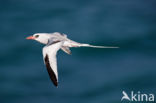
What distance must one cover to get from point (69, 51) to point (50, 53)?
401 cm

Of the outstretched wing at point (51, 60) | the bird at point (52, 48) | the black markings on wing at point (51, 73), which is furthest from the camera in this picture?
the bird at point (52, 48)

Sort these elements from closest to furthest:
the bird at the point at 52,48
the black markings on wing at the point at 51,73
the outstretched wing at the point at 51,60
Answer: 1. the black markings on wing at the point at 51,73
2. the outstretched wing at the point at 51,60
3. the bird at the point at 52,48

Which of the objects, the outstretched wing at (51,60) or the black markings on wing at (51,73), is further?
the outstretched wing at (51,60)

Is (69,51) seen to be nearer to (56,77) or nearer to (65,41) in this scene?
(65,41)

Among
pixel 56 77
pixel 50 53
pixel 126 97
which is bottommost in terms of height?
pixel 126 97

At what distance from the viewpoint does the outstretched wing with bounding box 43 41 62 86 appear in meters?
15.0

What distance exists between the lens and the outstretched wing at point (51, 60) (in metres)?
15.0

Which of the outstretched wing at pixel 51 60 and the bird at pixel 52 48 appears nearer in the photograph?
the outstretched wing at pixel 51 60

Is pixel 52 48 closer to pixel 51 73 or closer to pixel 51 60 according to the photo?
pixel 51 60

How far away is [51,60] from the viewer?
1566cm

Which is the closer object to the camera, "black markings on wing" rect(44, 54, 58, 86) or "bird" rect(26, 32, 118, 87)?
Answer: "black markings on wing" rect(44, 54, 58, 86)

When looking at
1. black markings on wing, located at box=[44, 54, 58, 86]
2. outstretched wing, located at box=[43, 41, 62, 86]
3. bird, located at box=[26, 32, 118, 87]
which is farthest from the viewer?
bird, located at box=[26, 32, 118, 87]

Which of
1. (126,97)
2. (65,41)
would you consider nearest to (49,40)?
(65,41)

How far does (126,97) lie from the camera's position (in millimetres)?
18656
